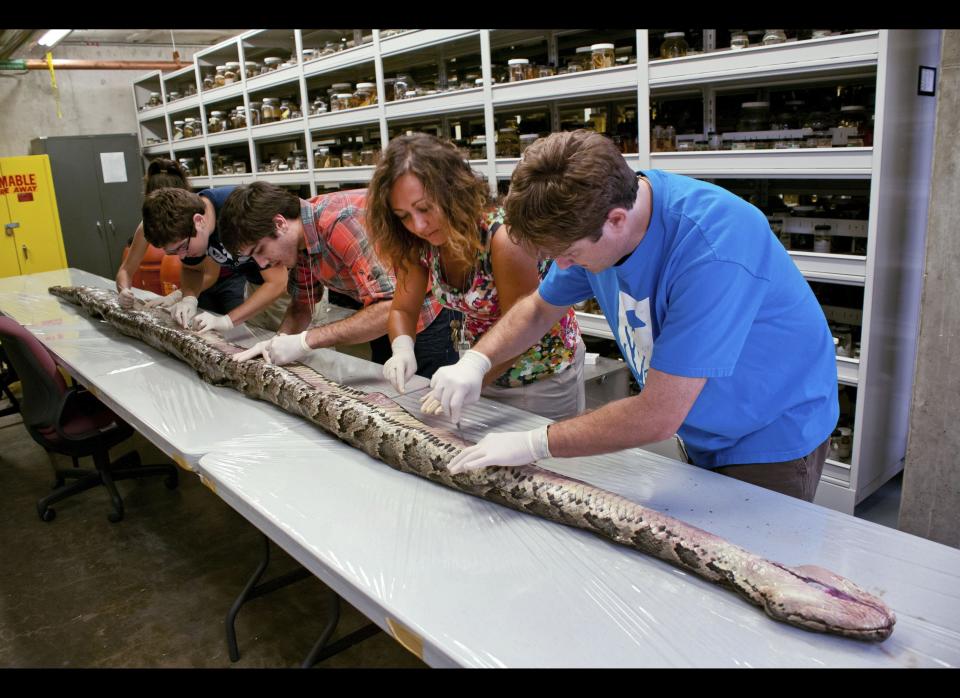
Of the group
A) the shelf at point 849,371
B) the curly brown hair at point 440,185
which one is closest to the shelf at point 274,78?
the curly brown hair at point 440,185

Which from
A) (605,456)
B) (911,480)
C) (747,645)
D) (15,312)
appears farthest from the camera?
(15,312)

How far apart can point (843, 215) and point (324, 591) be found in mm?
2788

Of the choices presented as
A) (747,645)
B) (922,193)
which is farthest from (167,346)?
(922,193)

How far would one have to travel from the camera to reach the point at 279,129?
6.42 m

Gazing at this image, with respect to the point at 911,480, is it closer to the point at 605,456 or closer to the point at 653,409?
the point at 605,456

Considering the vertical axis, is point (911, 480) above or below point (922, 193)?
below

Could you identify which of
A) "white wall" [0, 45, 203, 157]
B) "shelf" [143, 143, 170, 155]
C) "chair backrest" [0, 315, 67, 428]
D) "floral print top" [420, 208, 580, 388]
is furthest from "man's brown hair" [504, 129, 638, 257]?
"white wall" [0, 45, 203, 157]

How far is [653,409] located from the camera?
1.33 meters

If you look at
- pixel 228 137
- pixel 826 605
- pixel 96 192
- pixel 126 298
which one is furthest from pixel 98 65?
pixel 826 605

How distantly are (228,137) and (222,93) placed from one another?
0.45 meters

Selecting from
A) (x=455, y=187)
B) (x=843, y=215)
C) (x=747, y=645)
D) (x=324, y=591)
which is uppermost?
(x=455, y=187)

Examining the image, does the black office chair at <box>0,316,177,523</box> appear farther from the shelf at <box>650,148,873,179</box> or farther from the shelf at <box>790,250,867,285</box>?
the shelf at <box>790,250,867,285</box>
